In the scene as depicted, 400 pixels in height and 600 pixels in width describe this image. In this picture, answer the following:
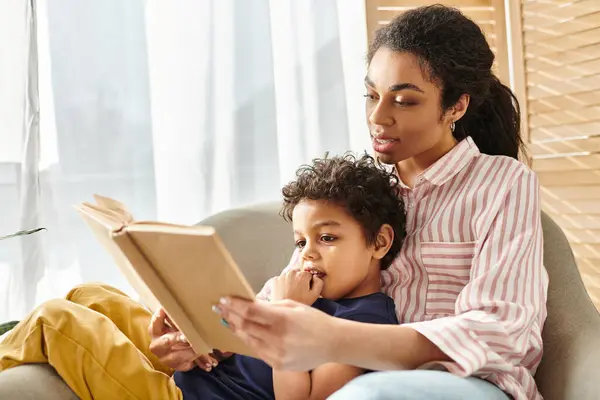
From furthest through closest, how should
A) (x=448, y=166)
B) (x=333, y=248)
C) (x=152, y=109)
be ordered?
(x=152, y=109)
(x=448, y=166)
(x=333, y=248)

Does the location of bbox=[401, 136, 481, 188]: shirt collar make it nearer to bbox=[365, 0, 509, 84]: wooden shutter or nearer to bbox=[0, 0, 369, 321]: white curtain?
bbox=[0, 0, 369, 321]: white curtain

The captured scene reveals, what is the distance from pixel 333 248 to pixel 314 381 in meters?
0.25

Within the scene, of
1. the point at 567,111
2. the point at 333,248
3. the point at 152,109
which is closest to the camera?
the point at 333,248

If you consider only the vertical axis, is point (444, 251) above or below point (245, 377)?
above

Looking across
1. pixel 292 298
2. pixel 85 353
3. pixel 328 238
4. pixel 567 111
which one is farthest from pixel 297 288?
pixel 567 111

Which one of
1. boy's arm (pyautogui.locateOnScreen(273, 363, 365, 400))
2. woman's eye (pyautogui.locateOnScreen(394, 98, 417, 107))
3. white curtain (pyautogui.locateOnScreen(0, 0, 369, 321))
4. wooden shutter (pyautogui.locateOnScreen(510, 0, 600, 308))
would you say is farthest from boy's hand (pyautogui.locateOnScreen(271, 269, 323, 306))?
wooden shutter (pyautogui.locateOnScreen(510, 0, 600, 308))

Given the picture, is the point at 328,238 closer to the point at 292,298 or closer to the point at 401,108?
the point at 292,298

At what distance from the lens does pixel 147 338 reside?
1489 millimetres

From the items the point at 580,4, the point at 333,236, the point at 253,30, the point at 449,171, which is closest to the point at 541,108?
the point at 580,4

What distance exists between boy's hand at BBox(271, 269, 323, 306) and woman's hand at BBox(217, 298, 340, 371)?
302 millimetres

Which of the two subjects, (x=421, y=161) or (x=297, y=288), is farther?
(x=421, y=161)

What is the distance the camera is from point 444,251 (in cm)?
144

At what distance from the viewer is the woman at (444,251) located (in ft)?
3.45

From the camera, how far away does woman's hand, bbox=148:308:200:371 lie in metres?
1.37
